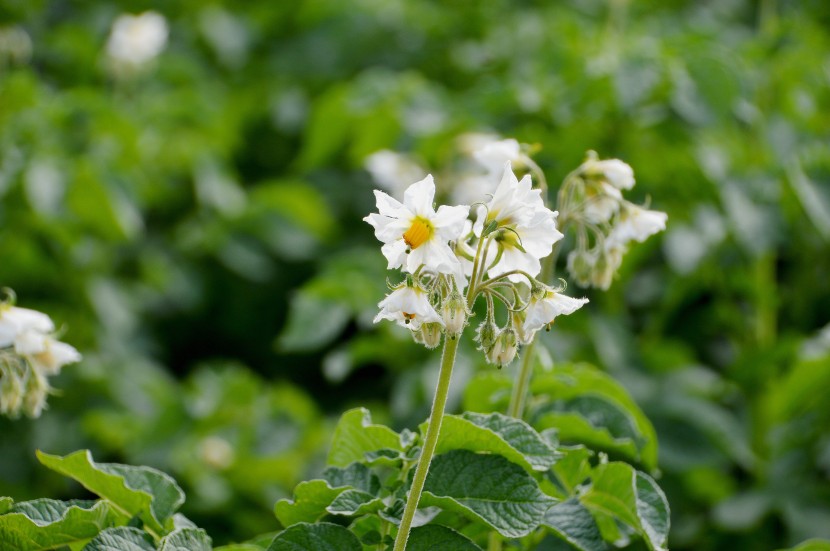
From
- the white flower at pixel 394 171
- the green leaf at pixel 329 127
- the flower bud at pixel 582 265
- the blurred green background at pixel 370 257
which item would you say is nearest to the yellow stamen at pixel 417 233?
the flower bud at pixel 582 265

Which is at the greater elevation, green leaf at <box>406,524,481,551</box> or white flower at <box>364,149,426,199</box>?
white flower at <box>364,149,426,199</box>

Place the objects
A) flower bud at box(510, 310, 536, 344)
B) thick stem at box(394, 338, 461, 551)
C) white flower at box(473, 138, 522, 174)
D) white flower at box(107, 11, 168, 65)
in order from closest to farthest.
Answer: thick stem at box(394, 338, 461, 551) < flower bud at box(510, 310, 536, 344) < white flower at box(473, 138, 522, 174) < white flower at box(107, 11, 168, 65)

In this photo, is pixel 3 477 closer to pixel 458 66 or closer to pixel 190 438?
pixel 190 438

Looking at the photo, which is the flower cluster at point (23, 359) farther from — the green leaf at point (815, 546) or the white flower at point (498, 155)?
the green leaf at point (815, 546)

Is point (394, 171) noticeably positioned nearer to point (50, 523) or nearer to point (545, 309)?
point (545, 309)

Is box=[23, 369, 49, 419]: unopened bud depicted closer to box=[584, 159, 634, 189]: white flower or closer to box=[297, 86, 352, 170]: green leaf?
box=[584, 159, 634, 189]: white flower

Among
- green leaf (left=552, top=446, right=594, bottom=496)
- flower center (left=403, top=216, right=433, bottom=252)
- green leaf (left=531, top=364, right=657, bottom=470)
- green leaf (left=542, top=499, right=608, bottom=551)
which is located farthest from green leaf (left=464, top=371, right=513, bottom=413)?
flower center (left=403, top=216, right=433, bottom=252)
